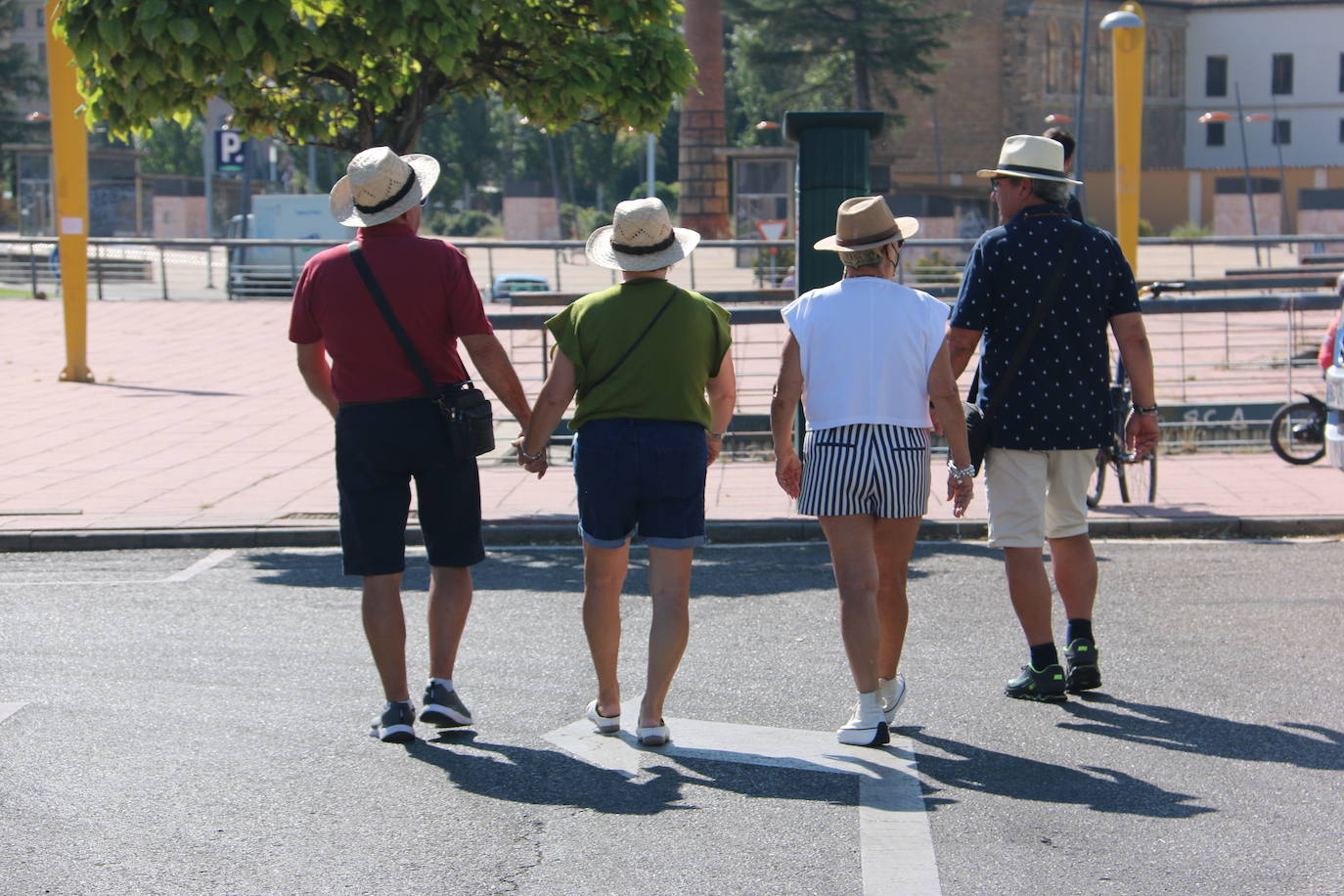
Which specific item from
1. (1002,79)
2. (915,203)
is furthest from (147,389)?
(1002,79)

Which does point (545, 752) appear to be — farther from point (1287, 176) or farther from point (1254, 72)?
point (1254, 72)

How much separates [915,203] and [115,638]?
3801 centimetres

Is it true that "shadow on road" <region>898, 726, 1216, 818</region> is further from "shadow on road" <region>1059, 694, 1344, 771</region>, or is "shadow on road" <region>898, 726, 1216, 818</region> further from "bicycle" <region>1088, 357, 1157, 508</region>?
"bicycle" <region>1088, 357, 1157, 508</region>

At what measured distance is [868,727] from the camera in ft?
17.1

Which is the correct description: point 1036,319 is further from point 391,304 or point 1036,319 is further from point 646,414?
point 391,304

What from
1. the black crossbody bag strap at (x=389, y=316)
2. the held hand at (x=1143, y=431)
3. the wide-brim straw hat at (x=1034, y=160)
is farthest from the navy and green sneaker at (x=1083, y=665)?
the black crossbody bag strap at (x=389, y=316)

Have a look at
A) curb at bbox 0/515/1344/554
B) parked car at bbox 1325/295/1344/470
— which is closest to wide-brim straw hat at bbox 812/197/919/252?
parked car at bbox 1325/295/1344/470

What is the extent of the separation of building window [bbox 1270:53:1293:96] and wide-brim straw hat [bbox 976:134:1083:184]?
229ft

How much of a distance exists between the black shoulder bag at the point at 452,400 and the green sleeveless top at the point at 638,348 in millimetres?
347

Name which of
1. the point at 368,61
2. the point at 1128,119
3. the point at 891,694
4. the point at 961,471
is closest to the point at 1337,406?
the point at 961,471

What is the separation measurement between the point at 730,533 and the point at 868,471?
14.0 feet

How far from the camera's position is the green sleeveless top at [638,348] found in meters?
5.00

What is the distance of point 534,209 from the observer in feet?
187

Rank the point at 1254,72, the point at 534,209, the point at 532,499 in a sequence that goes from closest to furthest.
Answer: the point at 532,499 < the point at 534,209 < the point at 1254,72
